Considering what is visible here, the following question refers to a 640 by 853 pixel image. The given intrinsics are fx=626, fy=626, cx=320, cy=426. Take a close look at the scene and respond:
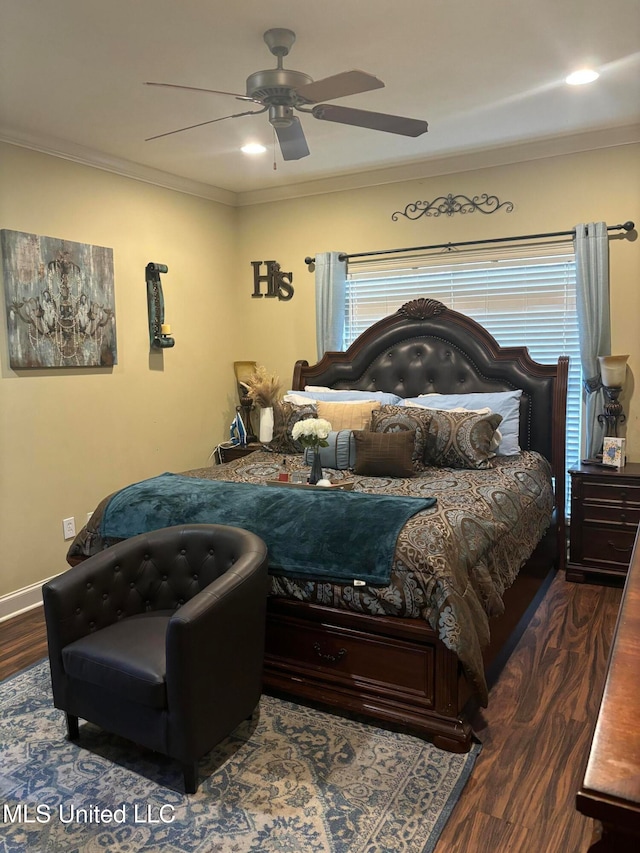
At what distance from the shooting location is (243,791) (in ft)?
6.88

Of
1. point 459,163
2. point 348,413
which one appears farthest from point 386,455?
point 459,163

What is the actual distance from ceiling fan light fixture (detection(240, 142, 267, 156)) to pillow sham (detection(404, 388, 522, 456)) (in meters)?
1.95

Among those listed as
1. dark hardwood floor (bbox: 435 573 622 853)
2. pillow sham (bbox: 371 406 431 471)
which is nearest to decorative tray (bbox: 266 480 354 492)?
pillow sham (bbox: 371 406 431 471)

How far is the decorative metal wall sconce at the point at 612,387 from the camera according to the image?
378cm

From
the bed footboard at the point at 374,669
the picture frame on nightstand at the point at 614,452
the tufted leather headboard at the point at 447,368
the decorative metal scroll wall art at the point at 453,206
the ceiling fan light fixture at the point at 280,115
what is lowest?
the bed footboard at the point at 374,669

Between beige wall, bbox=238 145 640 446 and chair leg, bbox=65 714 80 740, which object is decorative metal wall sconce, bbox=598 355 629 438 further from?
chair leg, bbox=65 714 80 740

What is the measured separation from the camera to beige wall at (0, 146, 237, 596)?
3.67 m

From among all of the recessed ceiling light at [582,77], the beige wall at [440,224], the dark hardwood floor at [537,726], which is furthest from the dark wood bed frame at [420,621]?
the recessed ceiling light at [582,77]

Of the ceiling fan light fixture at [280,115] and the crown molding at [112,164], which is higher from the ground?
the crown molding at [112,164]

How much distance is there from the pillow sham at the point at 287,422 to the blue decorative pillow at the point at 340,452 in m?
0.35

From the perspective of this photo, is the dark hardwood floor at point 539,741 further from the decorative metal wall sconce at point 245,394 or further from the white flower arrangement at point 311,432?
the decorative metal wall sconce at point 245,394

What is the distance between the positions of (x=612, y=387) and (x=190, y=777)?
10.4 ft

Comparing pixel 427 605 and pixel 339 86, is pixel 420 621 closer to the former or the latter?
pixel 427 605

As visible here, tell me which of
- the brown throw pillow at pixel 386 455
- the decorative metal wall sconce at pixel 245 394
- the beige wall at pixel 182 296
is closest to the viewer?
the brown throw pillow at pixel 386 455
